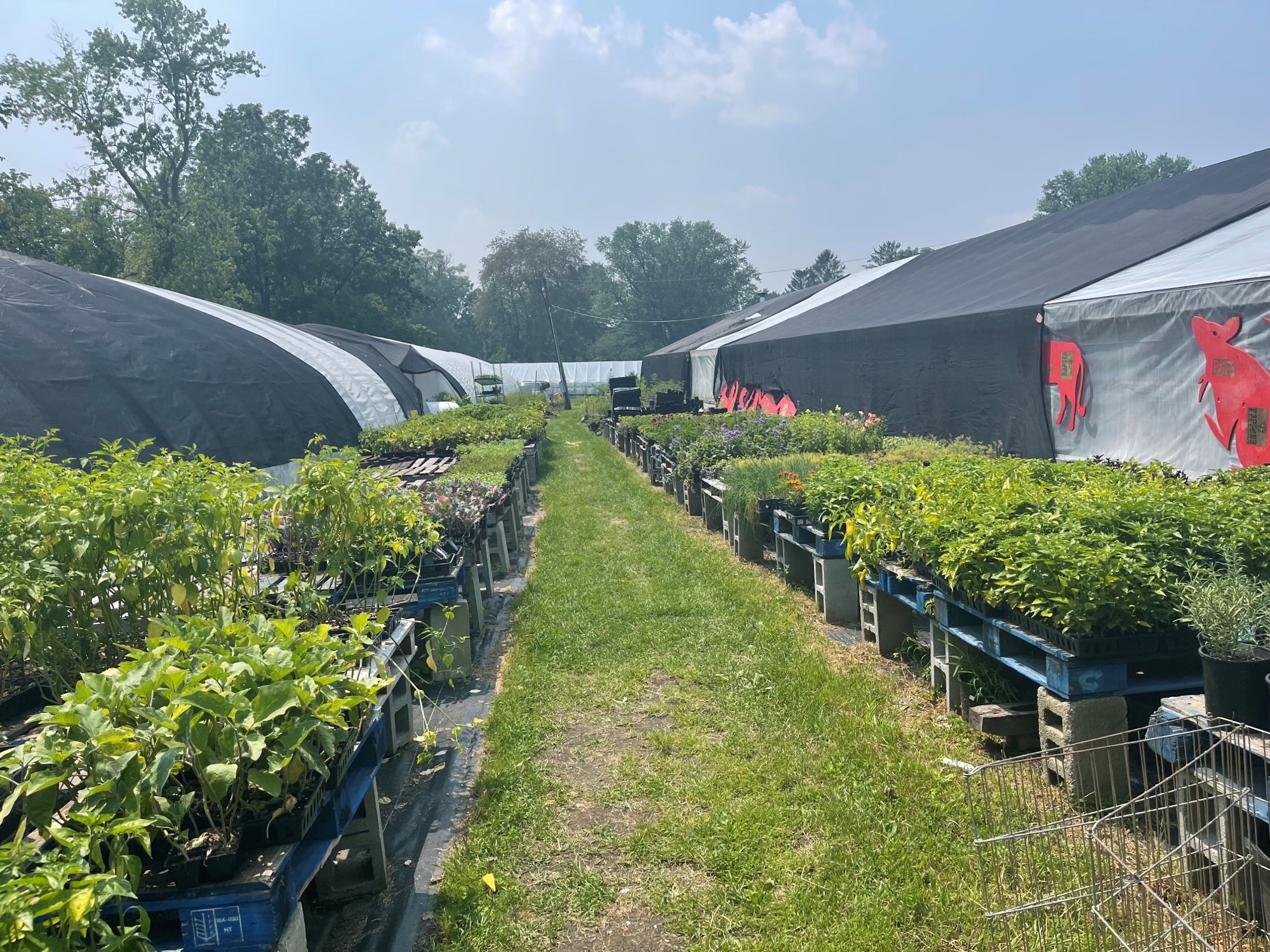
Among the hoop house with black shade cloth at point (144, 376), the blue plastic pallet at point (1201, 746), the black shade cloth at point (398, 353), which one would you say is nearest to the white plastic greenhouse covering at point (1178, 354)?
the blue plastic pallet at point (1201, 746)

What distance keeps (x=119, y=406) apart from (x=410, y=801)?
25.5 feet

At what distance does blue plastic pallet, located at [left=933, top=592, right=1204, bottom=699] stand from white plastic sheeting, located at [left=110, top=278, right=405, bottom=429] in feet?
40.8

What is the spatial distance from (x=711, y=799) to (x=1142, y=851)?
1.83 metres

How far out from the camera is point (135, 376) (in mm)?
10031

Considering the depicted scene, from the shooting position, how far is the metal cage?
250 cm

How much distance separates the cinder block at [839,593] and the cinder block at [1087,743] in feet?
9.37

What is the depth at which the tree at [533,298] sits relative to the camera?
74.0 metres

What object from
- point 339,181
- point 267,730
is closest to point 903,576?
point 267,730

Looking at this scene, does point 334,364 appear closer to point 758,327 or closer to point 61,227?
point 758,327

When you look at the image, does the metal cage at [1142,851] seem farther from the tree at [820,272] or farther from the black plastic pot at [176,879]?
the tree at [820,272]

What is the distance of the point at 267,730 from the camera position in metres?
2.46

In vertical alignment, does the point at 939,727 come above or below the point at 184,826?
below

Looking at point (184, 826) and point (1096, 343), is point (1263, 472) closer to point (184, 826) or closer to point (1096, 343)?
point (1096, 343)

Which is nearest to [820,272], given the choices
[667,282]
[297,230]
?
[667,282]
